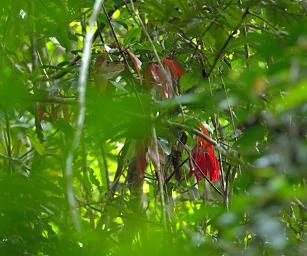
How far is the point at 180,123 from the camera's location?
4.04 ft

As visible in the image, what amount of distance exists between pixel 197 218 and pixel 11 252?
47 cm

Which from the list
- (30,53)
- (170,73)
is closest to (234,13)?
(170,73)

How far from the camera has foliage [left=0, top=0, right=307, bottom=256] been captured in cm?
78

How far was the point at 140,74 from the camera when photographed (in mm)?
1375

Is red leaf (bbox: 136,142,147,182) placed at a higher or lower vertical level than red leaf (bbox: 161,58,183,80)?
lower

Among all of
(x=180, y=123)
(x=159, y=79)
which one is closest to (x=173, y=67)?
(x=159, y=79)

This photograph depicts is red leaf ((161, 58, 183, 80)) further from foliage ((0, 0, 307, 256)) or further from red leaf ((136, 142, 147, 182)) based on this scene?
red leaf ((136, 142, 147, 182))

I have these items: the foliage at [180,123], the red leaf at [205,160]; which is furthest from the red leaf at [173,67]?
the red leaf at [205,160]

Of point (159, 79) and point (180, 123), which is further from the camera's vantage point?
point (159, 79)

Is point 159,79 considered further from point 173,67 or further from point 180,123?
point 180,123

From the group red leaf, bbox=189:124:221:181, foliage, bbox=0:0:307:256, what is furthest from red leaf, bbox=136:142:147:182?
red leaf, bbox=189:124:221:181

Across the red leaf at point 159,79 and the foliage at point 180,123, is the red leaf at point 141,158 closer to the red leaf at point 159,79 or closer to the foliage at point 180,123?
the foliage at point 180,123

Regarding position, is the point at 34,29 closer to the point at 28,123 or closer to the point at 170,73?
the point at 170,73

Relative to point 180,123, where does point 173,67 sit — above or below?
above
